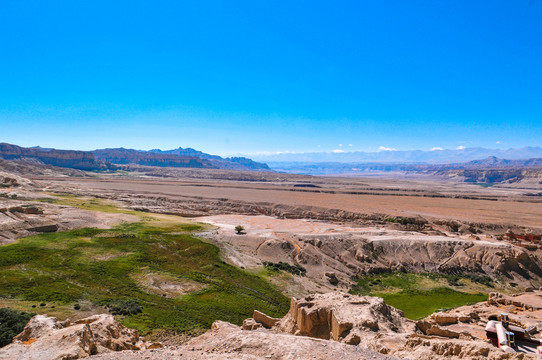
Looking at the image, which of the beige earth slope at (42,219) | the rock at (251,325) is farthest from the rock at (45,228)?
the rock at (251,325)

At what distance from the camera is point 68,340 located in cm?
1331

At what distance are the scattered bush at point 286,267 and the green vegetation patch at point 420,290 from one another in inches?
248

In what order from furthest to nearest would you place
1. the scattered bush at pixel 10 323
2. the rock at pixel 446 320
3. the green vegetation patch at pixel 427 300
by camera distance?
the green vegetation patch at pixel 427 300, the rock at pixel 446 320, the scattered bush at pixel 10 323

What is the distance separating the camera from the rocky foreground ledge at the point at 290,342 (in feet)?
41.8

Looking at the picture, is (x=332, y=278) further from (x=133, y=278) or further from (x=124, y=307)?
(x=124, y=307)

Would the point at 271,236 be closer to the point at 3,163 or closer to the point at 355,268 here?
the point at 355,268

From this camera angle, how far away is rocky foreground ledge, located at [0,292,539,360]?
12742mm

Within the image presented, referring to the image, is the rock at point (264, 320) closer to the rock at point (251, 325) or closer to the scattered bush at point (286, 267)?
the rock at point (251, 325)

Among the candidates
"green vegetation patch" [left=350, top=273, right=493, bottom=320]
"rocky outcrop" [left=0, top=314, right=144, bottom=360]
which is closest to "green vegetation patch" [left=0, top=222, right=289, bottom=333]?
"rocky outcrop" [left=0, top=314, right=144, bottom=360]

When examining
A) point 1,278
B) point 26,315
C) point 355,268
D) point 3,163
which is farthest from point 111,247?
point 3,163

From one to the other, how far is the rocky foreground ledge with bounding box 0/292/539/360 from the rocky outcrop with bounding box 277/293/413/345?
0.16 feet

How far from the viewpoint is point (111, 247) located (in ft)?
120

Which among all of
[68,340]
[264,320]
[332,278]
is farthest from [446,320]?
[68,340]

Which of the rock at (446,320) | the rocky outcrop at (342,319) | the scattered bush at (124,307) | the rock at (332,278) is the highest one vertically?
the rocky outcrop at (342,319)
